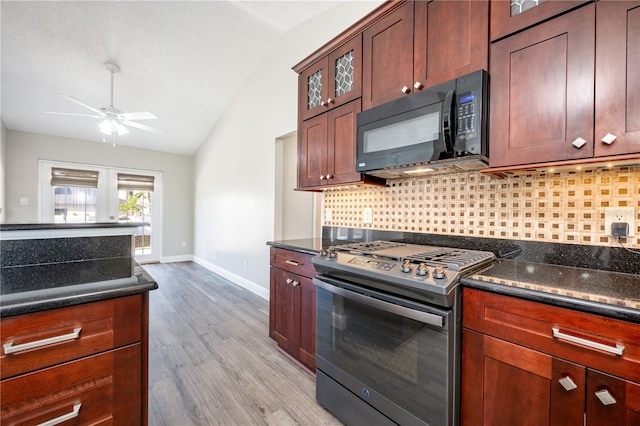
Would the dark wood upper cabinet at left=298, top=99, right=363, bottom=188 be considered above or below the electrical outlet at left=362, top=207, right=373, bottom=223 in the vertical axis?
above

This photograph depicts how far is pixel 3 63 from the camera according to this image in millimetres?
3244

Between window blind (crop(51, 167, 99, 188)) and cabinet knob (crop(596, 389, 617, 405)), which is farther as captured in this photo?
window blind (crop(51, 167, 99, 188))

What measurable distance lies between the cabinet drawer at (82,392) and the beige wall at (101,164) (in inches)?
226

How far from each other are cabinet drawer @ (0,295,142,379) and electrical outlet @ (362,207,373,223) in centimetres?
169

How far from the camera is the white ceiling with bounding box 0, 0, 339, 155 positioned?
285cm

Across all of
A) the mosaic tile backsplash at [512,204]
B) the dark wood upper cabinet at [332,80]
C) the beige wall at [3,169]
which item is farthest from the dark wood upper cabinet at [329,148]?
the beige wall at [3,169]

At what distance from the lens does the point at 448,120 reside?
1.35 m

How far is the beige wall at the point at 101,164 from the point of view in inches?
185

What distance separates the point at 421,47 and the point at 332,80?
0.73 m

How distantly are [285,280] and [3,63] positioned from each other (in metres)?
4.37

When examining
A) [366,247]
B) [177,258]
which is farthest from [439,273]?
[177,258]

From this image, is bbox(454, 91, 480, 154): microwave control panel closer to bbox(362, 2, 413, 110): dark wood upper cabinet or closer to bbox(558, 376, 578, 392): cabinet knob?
bbox(362, 2, 413, 110): dark wood upper cabinet

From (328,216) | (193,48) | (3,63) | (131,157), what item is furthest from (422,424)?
(131,157)

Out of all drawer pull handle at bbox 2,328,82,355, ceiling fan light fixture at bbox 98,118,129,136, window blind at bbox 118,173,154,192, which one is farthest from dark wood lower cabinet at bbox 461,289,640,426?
window blind at bbox 118,173,154,192
